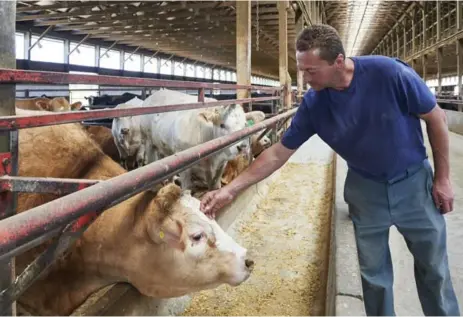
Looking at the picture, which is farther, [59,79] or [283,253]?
[283,253]

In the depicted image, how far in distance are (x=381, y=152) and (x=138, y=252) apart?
132cm

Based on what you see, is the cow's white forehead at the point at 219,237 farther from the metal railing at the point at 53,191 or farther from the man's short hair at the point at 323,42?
the man's short hair at the point at 323,42

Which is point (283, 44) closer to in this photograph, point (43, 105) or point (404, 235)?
point (43, 105)

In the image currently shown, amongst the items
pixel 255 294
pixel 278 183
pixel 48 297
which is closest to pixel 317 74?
pixel 255 294

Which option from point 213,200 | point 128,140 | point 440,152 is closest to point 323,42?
point 440,152

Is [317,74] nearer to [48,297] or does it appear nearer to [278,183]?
[48,297]

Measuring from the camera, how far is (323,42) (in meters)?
1.97

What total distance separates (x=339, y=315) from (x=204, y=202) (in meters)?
0.83

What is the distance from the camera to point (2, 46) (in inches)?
65.8

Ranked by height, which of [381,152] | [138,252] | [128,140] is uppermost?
[128,140]

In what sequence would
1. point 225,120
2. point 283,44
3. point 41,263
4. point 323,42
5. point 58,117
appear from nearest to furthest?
point 41,263 → point 58,117 → point 323,42 → point 225,120 → point 283,44

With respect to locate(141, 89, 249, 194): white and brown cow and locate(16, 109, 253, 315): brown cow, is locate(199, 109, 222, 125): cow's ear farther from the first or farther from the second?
locate(16, 109, 253, 315): brown cow

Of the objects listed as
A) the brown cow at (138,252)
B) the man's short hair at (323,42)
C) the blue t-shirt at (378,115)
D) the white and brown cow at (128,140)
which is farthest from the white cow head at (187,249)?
the white and brown cow at (128,140)

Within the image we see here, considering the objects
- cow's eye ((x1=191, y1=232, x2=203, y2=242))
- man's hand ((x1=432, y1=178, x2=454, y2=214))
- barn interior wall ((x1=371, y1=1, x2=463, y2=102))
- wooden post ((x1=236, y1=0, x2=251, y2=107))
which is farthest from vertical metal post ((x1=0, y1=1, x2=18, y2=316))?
barn interior wall ((x1=371, y1=1, x2=463, y2=102))
